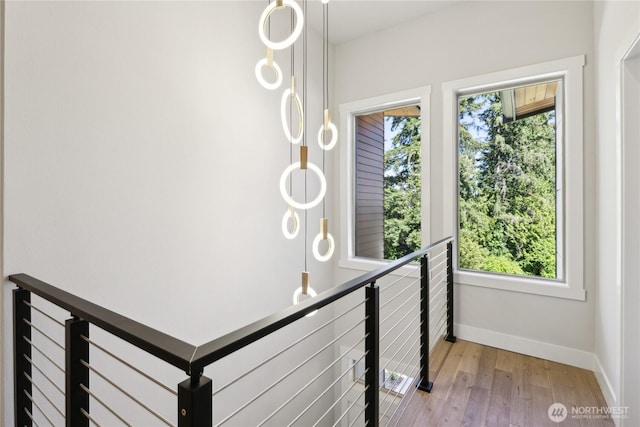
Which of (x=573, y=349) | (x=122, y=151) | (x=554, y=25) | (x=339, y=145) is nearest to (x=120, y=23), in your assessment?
(x=122, y=151)

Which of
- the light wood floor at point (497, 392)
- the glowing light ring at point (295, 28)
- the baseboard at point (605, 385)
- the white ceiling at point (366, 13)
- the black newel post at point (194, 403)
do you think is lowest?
the light wood floor at point (497, 392)

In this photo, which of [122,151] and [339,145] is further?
[339,145]

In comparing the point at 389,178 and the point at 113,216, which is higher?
the point at 389,178

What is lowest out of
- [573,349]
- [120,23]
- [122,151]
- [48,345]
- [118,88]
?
[573,349]

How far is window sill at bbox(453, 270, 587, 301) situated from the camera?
2496 millimetres

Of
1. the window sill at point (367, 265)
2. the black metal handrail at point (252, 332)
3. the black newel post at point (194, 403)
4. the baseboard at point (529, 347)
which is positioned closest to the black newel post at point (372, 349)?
the black metal handrail at point (252, 332)

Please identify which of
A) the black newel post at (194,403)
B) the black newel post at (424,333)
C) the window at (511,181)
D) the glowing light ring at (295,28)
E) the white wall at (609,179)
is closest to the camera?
the black newel post at (194,403)

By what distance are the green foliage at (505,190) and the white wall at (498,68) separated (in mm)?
246

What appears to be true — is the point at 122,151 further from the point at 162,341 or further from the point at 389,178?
the point at 389,178

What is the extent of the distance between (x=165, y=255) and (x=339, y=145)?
231 centimetres

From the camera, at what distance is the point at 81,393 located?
3.45 feet

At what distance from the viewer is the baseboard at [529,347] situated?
244cm

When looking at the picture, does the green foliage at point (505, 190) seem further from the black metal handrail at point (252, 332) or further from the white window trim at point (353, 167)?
the black metal handrail at point (252, 332)

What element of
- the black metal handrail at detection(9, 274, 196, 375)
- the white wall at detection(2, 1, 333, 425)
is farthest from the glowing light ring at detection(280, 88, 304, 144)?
the black metal handrail at detection(9, 274, 196, 375)
